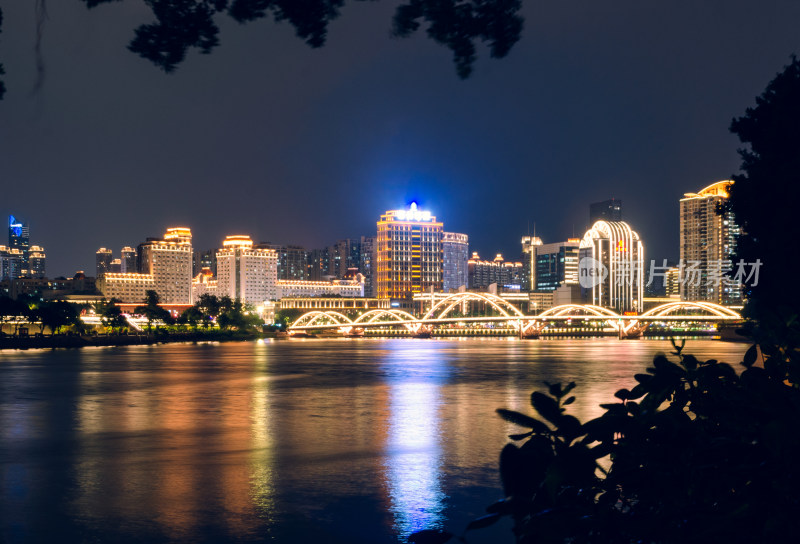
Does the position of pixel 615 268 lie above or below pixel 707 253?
below

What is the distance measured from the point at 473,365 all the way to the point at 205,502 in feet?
148

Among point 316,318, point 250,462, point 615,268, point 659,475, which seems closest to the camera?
point 659,475

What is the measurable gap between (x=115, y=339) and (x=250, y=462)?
107 metres

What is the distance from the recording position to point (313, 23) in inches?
196

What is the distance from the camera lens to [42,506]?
11.4 meters

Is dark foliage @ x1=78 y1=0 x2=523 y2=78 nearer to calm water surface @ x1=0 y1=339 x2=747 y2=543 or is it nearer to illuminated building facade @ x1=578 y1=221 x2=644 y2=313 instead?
calm water surface @ x1=0 y1=339 x2=747 y2=543

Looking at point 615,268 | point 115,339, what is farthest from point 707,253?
point 115,339

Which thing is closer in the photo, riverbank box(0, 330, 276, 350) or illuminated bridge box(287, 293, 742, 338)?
riverbank box(0, 330, 276, 350)

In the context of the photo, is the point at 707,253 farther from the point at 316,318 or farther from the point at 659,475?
the point at 659,475

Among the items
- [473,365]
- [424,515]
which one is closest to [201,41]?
[424,515]

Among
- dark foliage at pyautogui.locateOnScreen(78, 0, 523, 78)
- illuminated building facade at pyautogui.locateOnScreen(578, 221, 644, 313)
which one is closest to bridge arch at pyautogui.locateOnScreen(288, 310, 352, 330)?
illuminated building facade at pyautogui.locateOnScreen(578, 221, 644, 313)

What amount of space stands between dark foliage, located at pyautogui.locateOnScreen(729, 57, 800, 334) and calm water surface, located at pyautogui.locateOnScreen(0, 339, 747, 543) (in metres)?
6.68

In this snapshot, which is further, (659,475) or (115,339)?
(115,339)

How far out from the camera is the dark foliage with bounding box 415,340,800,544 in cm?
248
